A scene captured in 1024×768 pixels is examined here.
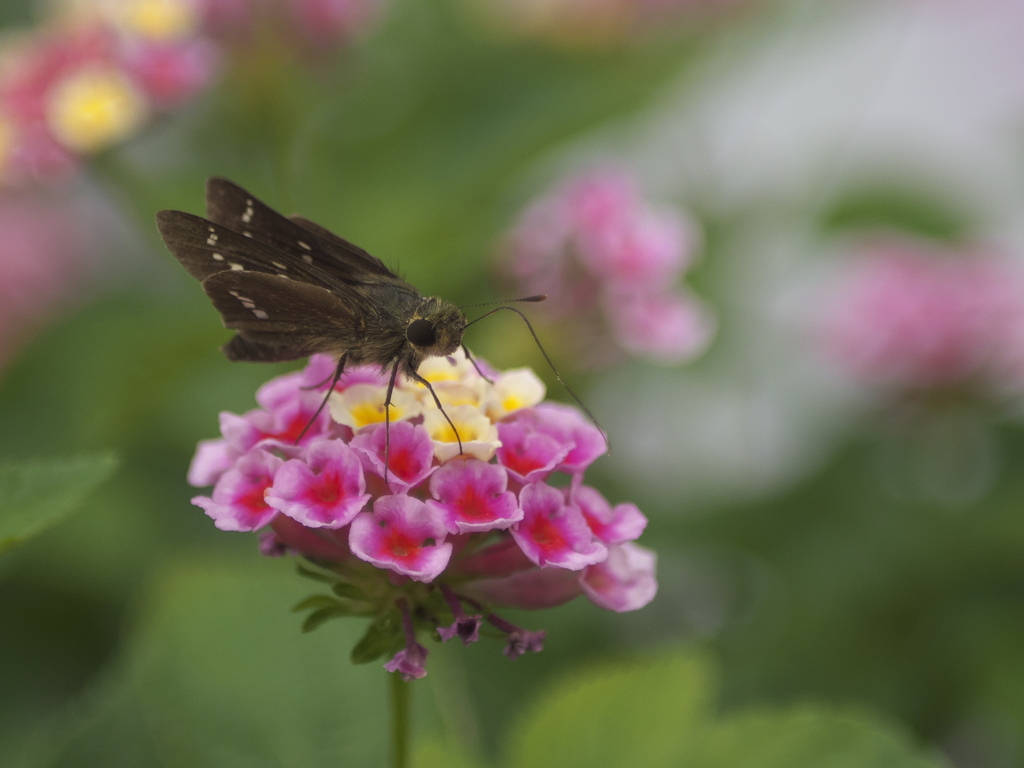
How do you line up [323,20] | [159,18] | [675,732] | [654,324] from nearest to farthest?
1. [675,732]
2. [654,324]
3. [159,18]
4. [323,20]

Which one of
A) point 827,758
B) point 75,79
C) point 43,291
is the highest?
point 75,79

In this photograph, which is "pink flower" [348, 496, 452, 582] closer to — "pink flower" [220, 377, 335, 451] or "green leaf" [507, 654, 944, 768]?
"pink flower" [220, 377, 335, 451]

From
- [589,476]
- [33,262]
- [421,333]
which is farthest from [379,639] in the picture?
[33,262]

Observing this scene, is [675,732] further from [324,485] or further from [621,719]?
[324,485]

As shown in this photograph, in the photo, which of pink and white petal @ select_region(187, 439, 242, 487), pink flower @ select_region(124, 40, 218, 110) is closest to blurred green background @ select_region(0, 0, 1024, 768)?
pink flower @ select_region(124, 40, 218, 110)

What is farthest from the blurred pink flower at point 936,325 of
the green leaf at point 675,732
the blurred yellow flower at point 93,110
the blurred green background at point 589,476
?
the blurred yellow flower at point 93,110

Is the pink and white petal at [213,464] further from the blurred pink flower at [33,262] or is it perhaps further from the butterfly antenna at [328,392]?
the blurred pink flower at [33,262]

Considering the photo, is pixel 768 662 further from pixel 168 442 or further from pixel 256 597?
pixel 168 442

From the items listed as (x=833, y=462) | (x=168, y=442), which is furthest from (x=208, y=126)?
(x=833, y=462)
